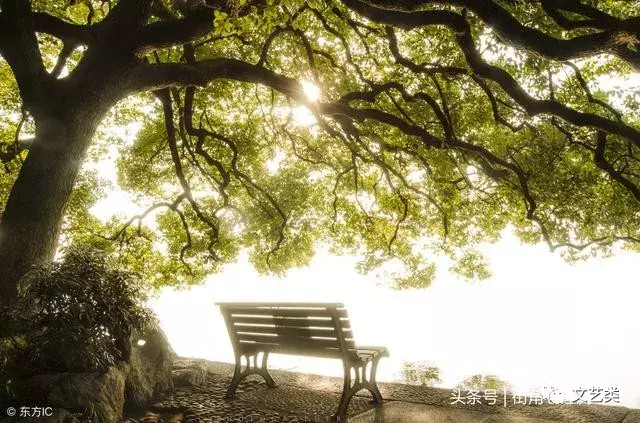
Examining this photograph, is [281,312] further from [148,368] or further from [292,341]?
[148,368]

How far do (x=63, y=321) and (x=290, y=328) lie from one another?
271cm

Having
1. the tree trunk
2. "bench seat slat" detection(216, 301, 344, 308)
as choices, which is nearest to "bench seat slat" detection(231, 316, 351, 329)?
"bench seat slat" detection(216, 301, 344, 308)

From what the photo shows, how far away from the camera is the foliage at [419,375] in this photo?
1120cm

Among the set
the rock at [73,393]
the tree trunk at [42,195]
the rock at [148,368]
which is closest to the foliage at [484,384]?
the rock at [148,368]

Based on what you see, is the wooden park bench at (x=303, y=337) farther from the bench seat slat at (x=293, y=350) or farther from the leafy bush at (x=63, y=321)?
the leafy bush at (x=63, y=321)

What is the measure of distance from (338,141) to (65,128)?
7.96 m

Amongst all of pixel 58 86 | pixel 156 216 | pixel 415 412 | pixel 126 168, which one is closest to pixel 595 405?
pixel 415 412

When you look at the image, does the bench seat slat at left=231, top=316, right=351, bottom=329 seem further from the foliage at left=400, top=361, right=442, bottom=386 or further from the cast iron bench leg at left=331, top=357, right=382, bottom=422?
the foliage at left=400, top=361, right=442, bottom=386

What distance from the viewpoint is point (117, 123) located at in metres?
14.9

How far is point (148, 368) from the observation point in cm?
584

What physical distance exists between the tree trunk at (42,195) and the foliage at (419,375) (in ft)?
27.1

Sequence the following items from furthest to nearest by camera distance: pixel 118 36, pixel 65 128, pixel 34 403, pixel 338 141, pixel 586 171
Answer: pixel 338 141 → pixel 586 171 → pixel 118 36 → pixel 65 128 → pixel 34 403

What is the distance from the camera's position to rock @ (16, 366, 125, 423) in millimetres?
4172

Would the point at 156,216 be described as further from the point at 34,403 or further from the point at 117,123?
the point at 34,403
